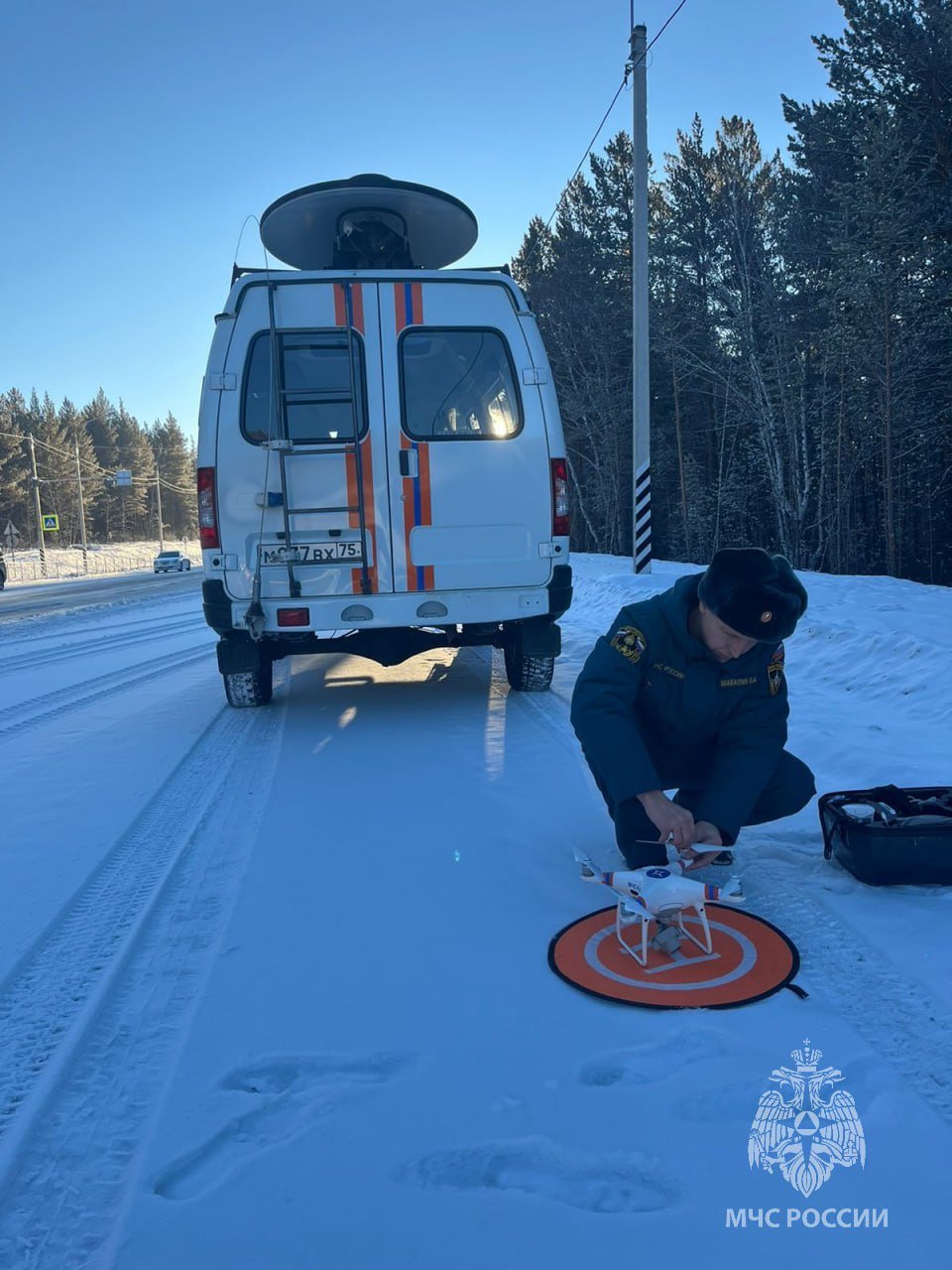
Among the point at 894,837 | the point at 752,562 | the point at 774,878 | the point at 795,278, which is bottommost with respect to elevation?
the point at 774,878

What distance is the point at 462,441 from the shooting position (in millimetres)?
5262

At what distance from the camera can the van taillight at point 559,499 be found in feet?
17.6

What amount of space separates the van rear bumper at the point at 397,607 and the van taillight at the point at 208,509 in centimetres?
26

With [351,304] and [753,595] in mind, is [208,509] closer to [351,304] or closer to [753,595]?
[351,304]

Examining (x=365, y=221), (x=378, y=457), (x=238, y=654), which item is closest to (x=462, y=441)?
(x=378, y=457)

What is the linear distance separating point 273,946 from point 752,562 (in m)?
1.89

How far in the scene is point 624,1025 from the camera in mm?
2109

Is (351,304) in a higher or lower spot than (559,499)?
higher

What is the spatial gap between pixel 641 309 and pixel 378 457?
9.85 meters

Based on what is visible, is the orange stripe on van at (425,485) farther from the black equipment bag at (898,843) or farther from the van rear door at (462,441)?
the black equipment bag at (898,843)

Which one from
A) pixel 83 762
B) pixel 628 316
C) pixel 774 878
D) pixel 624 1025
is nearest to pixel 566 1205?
pixel 624 1025

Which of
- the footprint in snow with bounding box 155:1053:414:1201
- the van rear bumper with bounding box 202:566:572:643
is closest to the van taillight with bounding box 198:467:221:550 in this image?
the van rear bumper with bounding box 202:566:572:643

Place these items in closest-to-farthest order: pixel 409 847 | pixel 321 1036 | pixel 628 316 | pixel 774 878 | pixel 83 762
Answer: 1. pixel 321 1036
2. pixel 774 878
3. pixel 409 847
4. pixel 83 762
5. pixel 628 316

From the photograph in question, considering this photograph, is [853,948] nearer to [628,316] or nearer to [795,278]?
[795,278]
